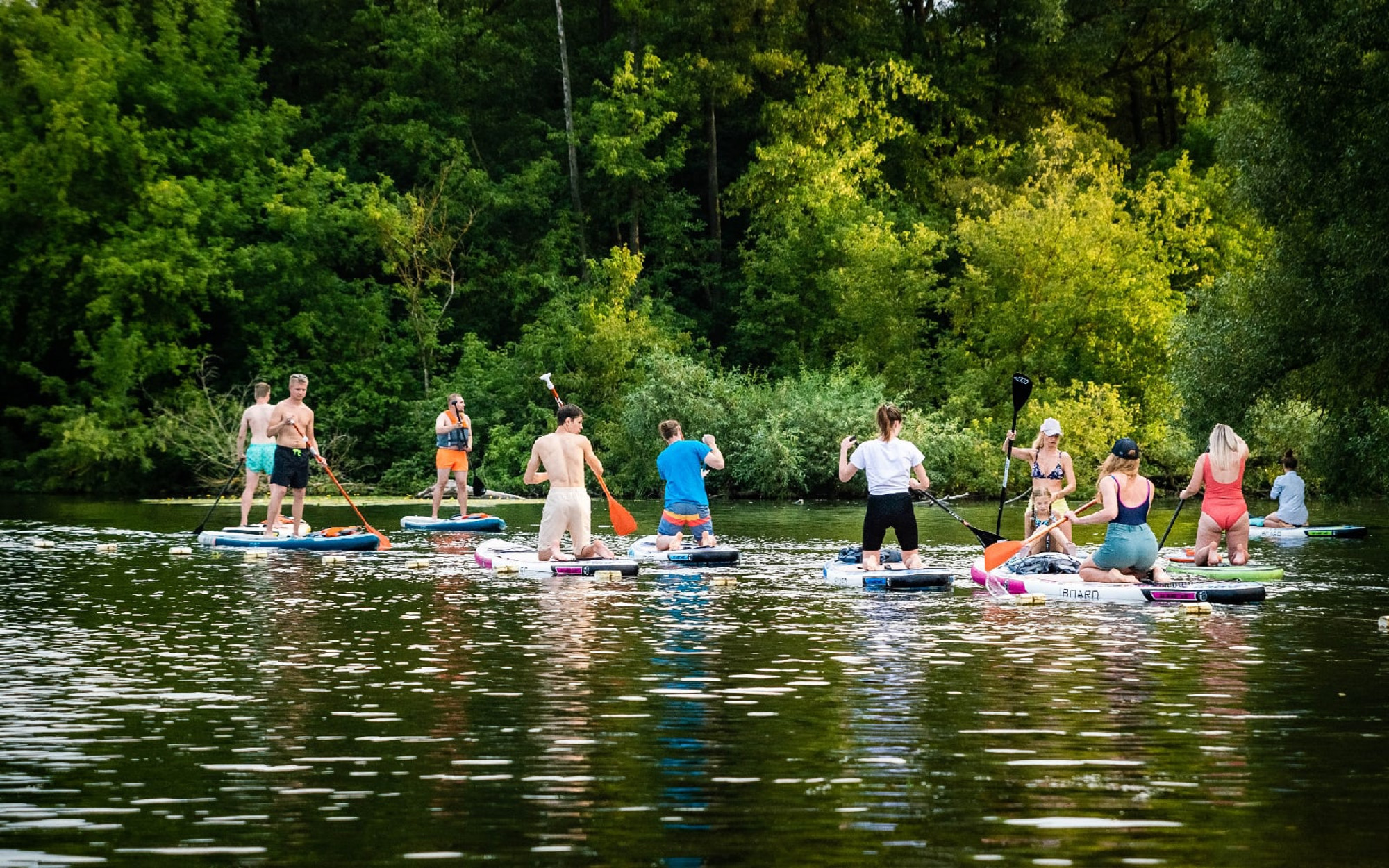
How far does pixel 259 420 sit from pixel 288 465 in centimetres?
234

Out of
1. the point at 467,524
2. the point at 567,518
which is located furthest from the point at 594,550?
the point at 467,524

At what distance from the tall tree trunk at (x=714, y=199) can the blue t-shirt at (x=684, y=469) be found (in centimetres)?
3510

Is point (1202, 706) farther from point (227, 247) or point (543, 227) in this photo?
point (543, 227)

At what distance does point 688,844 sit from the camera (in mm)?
7465

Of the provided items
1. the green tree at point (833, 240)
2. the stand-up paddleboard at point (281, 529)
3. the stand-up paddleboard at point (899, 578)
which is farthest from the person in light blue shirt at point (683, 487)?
the green tree at point (833, 240)

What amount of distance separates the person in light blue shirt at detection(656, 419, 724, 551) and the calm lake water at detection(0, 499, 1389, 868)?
2607mm

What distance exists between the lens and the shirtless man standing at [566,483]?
63.2 ft

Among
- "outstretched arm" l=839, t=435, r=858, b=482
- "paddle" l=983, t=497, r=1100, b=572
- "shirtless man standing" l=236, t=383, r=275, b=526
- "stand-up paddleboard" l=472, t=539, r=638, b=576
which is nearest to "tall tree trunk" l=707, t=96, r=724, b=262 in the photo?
"shirtless man standing" l=236, t=383, r=275, b=526

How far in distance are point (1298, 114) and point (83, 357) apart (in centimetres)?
3370

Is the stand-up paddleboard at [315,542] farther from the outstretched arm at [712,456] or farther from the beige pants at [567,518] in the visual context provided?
the outstretched arm at [712,456]

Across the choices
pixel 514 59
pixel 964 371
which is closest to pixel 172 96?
pixel 514 59

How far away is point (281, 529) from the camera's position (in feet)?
82.1

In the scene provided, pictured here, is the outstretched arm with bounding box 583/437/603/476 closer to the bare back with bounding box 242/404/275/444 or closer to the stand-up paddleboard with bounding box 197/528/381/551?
the stand-up paddleboard with bounding box 197/528/381/551

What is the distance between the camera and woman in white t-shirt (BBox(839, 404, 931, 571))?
1834cm
